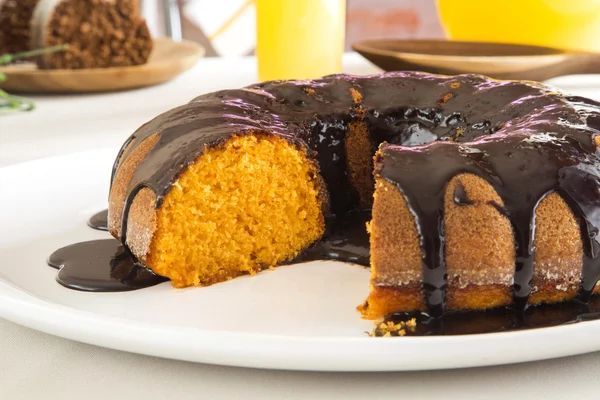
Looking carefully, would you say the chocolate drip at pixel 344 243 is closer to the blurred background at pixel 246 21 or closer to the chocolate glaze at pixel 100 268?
the chocolate glaze at pixel 100 268

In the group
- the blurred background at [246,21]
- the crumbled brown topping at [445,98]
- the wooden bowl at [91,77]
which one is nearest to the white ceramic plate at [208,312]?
the crumbled brown topping at [445,98]

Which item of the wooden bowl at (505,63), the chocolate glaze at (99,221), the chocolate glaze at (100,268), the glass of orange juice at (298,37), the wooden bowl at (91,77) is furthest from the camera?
the wooden bowl at (91,77)

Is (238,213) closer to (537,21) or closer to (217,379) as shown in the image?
(217,379)

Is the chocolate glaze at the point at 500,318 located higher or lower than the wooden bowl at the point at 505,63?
lower

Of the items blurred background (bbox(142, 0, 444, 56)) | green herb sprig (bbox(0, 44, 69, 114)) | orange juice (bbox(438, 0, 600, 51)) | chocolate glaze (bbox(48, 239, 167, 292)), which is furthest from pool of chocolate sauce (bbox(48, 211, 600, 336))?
blurred background (bbox(142, 0, 444, 56))

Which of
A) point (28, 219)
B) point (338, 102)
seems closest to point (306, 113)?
point (338, 102)

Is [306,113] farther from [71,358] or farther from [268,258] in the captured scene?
[71,358]
